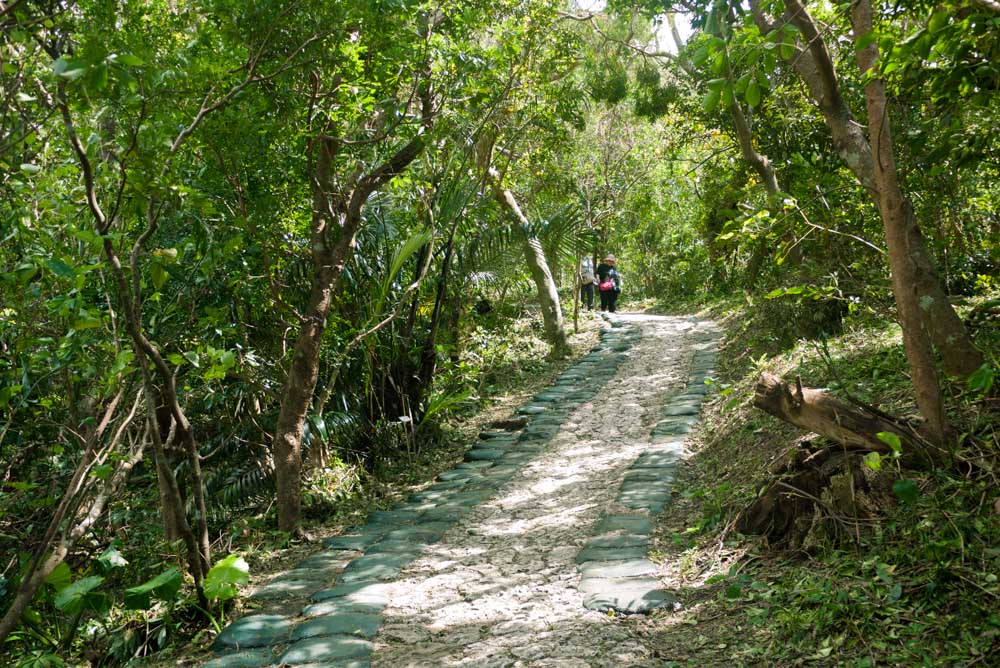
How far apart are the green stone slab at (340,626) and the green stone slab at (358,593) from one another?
18 centimetres

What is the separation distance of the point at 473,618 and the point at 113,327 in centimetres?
231

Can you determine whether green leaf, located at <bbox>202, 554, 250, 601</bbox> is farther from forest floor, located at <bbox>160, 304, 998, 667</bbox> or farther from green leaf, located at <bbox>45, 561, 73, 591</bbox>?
green leaf, located at <bbox>45, 561, 73, 591</bbox>

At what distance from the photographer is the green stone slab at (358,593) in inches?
163

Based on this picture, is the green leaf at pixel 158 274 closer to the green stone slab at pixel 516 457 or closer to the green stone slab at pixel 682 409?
the green stone slab at pixel 516 457

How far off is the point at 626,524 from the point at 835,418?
1.48 metres

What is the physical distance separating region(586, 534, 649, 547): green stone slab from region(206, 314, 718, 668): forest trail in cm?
2

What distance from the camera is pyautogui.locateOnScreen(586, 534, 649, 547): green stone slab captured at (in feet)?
14.5

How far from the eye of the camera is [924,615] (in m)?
2.84

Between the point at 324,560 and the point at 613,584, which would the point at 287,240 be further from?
the point at 613,584

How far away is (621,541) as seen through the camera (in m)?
4.47

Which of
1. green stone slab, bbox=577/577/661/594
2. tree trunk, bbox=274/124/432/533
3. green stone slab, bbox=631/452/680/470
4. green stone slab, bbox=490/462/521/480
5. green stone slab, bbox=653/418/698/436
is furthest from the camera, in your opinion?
green stone slab, bbox=653/418/698/436

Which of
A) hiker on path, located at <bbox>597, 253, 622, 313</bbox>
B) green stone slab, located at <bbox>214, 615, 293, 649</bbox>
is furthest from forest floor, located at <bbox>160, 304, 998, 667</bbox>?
hiker on path, located at <bbox>597, 253, 622, 313</bbox>

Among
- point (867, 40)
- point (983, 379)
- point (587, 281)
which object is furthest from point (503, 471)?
point (587, 281)

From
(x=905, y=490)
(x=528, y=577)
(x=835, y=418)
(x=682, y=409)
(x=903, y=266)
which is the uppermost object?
(x=903, y=266)
